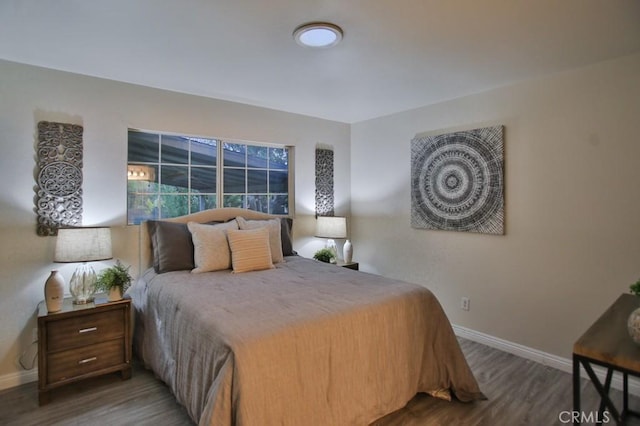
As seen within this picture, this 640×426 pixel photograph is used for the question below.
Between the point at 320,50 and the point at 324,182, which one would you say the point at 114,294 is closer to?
the point at 320,50

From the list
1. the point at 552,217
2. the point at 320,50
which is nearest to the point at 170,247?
the point at 320,50

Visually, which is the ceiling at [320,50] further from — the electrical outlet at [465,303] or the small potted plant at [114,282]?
the electrical outlet at [465,303]

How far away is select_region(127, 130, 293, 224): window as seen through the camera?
3.19 meters

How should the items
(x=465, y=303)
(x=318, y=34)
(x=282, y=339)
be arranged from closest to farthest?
(x=282, y=339), (x=318, y=34), (x=465, y=303)

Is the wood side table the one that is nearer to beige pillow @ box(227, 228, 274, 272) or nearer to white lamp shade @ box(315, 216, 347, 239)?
beige pillow @ box(227, 228, 274, 272)

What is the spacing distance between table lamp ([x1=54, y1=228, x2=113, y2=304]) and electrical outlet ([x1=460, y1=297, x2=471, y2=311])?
10.4 feet

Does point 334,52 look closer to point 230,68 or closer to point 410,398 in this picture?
point 230,68

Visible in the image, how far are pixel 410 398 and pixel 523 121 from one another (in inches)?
94.9

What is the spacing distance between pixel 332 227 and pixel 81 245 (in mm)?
2418

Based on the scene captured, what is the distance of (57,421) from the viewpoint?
2.10 metres

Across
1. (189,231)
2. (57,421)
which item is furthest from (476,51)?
(57,421)

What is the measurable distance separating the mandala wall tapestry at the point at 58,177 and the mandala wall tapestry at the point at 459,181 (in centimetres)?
316

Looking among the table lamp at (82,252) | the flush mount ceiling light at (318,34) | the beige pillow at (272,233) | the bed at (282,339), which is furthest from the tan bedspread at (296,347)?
the flush mount ceiling light at (318,34)

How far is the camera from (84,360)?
2.41 meters
